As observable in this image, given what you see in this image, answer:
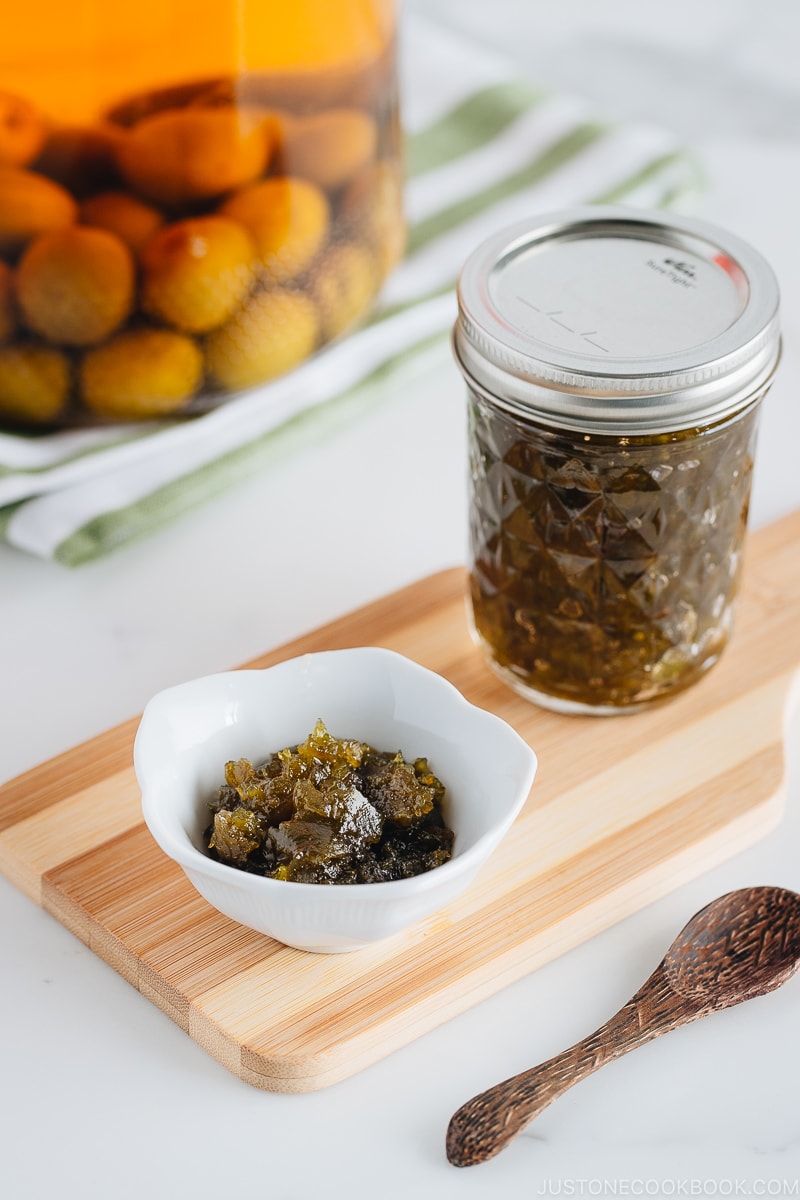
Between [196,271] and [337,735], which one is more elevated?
[196,271]

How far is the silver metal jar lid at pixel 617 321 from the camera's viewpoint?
0.94 meters

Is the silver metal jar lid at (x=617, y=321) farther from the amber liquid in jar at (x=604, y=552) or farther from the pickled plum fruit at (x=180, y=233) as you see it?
the pickled plum fruit at (x=180, y=233)

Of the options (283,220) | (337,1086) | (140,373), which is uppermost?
(283,220)

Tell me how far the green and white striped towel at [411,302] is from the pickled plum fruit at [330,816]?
48 centimetres

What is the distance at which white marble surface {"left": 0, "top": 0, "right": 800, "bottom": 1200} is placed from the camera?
2.77ft

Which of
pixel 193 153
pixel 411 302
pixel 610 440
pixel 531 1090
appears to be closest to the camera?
pixel 531 1090

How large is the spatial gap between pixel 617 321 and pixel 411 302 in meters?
0.61

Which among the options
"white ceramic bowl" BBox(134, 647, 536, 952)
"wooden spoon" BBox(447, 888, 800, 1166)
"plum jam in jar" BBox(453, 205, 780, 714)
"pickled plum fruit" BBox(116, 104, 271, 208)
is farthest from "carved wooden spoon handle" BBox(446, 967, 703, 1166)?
"pickled plum fruit" BBox(116, 104, 271, 208)

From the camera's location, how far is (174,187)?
1.25 meters

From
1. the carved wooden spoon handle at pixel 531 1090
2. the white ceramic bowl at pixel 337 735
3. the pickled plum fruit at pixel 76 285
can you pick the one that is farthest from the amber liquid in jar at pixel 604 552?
the pickled plum fruit at pixel 76 285

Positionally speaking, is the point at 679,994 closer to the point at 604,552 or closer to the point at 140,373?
the point at 604,552

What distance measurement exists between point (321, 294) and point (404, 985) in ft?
2.41

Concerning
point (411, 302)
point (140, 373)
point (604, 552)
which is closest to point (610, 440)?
point (604, 552)

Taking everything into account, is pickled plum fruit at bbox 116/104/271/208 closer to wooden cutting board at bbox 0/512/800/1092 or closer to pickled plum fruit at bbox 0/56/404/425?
pickled plum fruit at bbox 0/56/404/425
